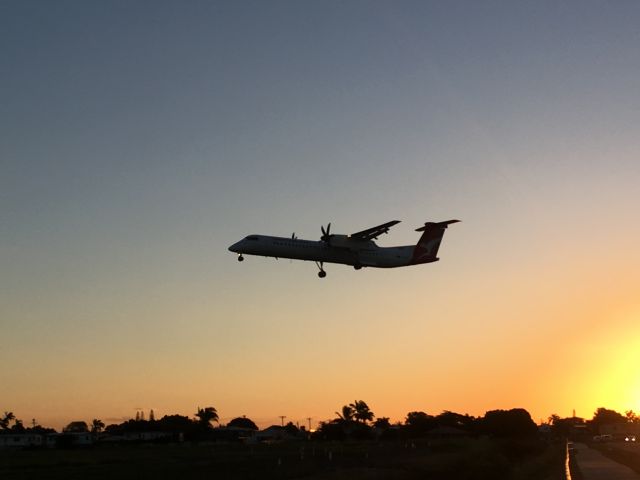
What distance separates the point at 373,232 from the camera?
6731 centimetres

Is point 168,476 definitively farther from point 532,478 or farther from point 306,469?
point 532,478

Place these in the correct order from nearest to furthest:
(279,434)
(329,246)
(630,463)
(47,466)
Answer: (329,246) → (47,466) → (630,463) → (279,434)

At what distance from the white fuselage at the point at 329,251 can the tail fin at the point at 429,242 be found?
1.00 meters

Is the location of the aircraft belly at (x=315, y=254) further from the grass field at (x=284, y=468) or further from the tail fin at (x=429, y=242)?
the grass field at (x=284, y=468)

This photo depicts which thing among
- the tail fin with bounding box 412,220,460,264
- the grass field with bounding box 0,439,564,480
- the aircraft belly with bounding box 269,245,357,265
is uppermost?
the tail fin with bounding box 412,220,460,264

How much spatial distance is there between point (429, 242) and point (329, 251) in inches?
501

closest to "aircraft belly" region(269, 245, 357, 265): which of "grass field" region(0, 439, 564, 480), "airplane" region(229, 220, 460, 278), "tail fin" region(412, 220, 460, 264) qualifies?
"airplane" region(229, 220, 460, 278)

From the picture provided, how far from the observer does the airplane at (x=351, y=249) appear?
63875mm

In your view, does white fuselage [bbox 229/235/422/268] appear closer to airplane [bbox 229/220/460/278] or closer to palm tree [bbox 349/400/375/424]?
airplane [bbox 229/220/460/278]

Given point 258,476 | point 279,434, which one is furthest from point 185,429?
point 258,476

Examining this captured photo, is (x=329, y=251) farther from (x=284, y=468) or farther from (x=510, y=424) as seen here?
(x=510, y=424)

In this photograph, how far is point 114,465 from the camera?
71875 mm

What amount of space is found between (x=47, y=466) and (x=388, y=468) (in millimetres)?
31484

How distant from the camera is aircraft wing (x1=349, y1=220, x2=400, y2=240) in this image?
6624 centimetres
